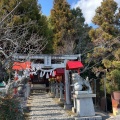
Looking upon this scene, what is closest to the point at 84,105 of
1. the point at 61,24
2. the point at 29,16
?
the point at 29,16

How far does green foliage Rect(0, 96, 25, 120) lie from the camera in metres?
6.20

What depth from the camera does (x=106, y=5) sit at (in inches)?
522

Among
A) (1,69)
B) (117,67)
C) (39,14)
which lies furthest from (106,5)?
(1,69)

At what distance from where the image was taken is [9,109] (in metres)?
6.30

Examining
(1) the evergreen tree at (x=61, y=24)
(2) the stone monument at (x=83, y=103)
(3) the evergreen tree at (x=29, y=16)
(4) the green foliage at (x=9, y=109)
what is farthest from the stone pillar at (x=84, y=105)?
(1) the evergreen tree at (x=61, y=24)

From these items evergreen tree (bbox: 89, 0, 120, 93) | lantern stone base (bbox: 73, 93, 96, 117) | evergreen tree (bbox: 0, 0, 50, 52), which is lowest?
lantern stone base (bbox: 73, 93, 96, 117)

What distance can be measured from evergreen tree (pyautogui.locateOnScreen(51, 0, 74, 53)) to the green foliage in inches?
526

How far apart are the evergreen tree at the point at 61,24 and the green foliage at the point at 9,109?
43.8 ft

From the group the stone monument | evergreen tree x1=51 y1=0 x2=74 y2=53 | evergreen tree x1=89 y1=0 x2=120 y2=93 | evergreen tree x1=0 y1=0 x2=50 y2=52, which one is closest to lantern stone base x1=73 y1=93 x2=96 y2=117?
the stone monument

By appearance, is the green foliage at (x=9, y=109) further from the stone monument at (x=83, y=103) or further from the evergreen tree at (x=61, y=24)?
the evergreen tree at (x=61, y=24)

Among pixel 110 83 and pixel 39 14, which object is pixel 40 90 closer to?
pixel 39 14

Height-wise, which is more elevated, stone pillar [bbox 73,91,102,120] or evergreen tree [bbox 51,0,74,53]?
evergreen tree [bbox 51,0,74,53]

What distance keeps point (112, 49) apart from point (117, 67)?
4.52 feet

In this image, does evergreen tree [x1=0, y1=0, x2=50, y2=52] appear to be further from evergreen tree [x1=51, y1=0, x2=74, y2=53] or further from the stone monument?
the stone monument
